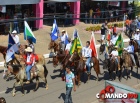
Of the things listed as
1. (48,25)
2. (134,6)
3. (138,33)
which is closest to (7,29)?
(48,25)

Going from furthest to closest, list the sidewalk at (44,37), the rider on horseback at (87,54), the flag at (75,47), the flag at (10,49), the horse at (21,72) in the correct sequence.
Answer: the sidewalk at (44,37) < the flag at (75,47) < the rider on horseback at (87,54) < the flag at (10,49) < the horse at (21,72)

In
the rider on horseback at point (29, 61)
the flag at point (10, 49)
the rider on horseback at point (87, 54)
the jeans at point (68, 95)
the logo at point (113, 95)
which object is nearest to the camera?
the logo at point (113, 95)

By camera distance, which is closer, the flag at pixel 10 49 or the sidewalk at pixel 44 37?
the flag at pixel 10 49

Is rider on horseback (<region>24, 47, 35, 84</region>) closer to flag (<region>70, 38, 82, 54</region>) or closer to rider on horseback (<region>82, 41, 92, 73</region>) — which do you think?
flag (<region>70, 38, 82, 54</region>)

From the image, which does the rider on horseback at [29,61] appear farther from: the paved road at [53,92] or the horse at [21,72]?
the paved road at [53,92]

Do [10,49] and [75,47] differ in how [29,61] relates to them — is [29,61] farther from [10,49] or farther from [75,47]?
[75,47]

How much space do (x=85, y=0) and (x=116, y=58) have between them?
65.8 ft

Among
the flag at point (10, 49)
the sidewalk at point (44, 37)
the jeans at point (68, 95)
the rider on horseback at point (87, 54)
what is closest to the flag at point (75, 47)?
the rider on horseback at point (87, 54)

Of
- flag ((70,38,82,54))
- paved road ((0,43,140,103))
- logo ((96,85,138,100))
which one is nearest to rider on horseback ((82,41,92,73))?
flag ((70,38,82,54))

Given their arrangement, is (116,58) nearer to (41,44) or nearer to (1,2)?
(41,44)

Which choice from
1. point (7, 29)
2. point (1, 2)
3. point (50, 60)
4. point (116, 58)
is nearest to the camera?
point (116, 58)

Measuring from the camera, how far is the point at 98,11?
34562mm

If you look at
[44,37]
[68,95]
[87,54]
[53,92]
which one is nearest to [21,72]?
[53,92]

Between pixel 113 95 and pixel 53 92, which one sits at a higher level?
pixel 113 95
